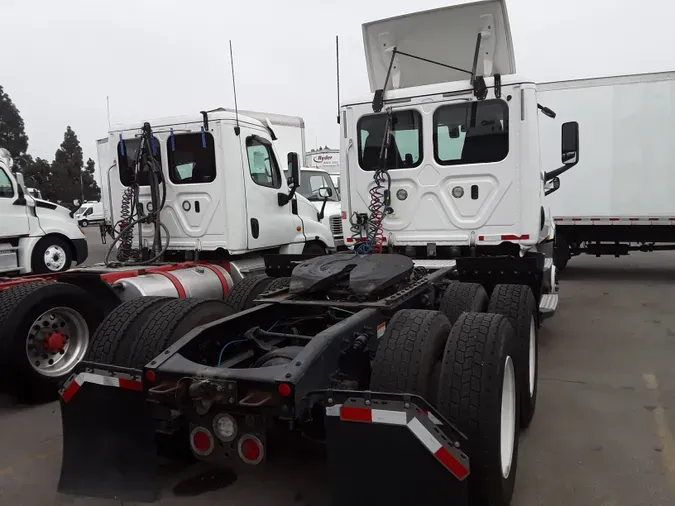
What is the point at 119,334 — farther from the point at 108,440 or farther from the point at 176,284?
the point at 176,284

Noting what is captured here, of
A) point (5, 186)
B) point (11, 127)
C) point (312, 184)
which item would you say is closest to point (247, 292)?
point (312, 184)

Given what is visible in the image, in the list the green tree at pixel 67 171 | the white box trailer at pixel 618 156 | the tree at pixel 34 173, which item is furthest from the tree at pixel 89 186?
the white box trailer at pixel 618 156

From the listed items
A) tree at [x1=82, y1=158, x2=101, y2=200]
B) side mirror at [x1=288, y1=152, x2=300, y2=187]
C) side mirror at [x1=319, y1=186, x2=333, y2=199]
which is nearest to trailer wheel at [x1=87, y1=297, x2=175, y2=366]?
side mirror at [x1=288, y1=152, x2=300, y2=187]

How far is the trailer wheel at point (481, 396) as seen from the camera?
8.57 feet

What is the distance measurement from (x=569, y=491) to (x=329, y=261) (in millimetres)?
2202

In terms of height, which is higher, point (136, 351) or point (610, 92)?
point (610, 92)

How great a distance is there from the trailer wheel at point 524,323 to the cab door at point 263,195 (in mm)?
3379

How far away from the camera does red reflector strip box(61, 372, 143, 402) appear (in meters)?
2.89

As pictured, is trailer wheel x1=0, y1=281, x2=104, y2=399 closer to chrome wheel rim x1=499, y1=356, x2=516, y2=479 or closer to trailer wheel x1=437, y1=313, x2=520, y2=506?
trailer wheel x1=437, y1=313, x2=520, y2=506

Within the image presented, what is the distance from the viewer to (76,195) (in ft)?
196

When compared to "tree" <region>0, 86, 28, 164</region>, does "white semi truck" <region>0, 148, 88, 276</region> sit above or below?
below

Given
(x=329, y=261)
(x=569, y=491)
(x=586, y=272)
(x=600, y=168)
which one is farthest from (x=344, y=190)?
(x=586, y=272)

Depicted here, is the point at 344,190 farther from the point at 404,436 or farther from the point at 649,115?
the point at 649,115

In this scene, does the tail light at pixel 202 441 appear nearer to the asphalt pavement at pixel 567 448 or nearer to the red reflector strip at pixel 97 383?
the red reflector strip at pixel 97 383
